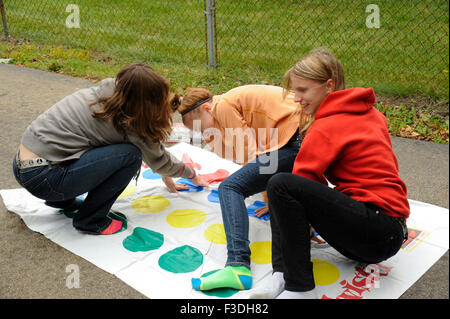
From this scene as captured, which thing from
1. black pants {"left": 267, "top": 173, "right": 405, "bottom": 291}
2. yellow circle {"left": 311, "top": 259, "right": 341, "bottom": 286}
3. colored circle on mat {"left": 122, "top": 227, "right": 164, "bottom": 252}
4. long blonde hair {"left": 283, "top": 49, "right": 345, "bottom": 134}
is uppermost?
long blonde hair {"left": 283, "top": 49, "right": 345, "bottom": 134}

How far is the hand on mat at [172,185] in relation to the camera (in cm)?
264

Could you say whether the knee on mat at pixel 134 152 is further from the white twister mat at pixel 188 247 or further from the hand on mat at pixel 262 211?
the hand on mat at pixel 262 211

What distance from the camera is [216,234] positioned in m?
2.30

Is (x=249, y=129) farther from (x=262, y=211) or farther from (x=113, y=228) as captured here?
(x=113, y=228)

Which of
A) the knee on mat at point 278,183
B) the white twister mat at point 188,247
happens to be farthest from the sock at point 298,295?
the knee on mat at point 278,183

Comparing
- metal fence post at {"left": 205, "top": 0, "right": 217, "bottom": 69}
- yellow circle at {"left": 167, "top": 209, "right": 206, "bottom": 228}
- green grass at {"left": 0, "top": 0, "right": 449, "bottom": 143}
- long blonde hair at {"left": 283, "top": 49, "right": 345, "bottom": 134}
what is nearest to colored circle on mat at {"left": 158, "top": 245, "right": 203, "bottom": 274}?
yellow circle at {"left": 167, "top": 209, "right": 206, "bottom": 228}

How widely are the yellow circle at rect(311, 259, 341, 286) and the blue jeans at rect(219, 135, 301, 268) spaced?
0.32m

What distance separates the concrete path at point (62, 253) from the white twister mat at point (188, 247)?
0.05m

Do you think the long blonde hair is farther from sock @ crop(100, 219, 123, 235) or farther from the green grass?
the green grass

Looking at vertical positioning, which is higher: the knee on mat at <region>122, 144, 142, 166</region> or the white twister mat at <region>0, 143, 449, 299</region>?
the knee on mat at <region>122, 144, 142, 166</region>

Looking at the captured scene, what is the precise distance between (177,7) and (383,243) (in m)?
5.80

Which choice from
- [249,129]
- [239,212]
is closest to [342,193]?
[239,212]

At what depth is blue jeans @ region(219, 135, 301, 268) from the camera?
1973 mm
